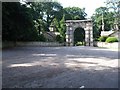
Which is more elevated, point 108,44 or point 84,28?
point 84,28

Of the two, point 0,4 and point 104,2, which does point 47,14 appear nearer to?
point 104,2

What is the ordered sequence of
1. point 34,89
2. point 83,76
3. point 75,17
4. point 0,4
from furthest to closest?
point 75,17 → point 0,4 → point 83,76 → point 34,89

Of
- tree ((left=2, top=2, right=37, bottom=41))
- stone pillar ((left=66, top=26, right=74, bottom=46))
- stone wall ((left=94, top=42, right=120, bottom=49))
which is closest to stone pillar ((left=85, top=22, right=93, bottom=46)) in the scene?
stone wall ((left=94, top=42, right=120, bottom=49))

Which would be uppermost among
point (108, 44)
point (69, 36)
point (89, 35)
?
point (89, 35)

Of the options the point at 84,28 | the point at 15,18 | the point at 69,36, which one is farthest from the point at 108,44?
the point at 15,18

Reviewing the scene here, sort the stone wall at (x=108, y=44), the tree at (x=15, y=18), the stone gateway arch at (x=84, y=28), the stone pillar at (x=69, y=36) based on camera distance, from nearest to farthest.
→ the tree at (x=15, y=18)
the stone wall at (x=108, y=44)
the stone gateway arch at (x=84, y=28)
the stone pillar at (x=69, y=36)

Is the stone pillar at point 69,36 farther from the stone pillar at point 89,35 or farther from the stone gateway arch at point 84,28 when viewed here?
the stone pillar at point 89,35

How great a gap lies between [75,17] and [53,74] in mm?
58168

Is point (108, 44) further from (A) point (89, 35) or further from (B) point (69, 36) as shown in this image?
(B) point (69, 36)

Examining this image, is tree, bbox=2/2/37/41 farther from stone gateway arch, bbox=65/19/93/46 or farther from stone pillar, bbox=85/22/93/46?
stone pillar, bbox=85/22/93/46

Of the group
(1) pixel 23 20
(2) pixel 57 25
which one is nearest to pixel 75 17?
(2) pixel 57 25

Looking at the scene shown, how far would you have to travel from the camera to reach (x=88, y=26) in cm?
4141

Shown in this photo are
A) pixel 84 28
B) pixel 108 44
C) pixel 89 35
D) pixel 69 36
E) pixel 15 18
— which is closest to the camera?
pixel 15 18

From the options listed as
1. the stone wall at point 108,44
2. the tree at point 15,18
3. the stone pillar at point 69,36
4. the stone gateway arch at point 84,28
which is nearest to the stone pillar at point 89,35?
the stone gateway arch at point 84,28
